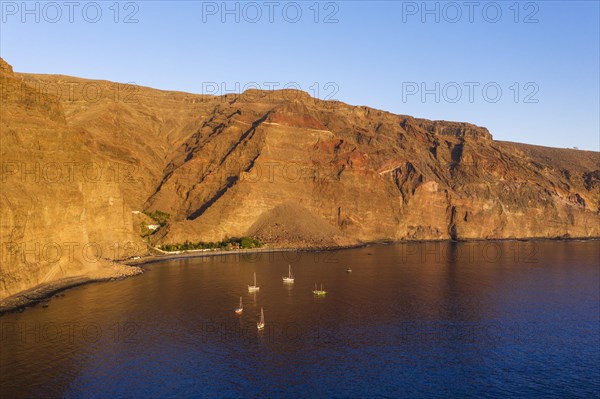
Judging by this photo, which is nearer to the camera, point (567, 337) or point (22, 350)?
point (22, 350)

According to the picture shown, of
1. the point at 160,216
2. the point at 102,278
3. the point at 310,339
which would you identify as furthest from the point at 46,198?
the point at 160,216

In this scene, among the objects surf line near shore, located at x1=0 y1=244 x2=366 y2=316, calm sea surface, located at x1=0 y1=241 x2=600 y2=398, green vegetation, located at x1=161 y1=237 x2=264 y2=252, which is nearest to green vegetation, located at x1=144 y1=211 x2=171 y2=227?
green vegetation, located at x1=161 y1=237 x2=264 y2=252

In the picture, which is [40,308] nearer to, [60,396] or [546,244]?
[60,396]

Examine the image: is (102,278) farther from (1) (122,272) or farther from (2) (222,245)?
(2) (222,245)

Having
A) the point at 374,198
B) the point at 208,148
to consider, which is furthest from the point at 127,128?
the point at 374,198

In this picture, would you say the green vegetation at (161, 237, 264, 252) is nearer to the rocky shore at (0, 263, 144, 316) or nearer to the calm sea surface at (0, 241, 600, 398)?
the rocky shore at (0, 263, 144, 316)

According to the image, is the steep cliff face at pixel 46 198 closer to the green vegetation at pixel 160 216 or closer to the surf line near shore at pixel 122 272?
the surf line near shore at pixel 122 272
